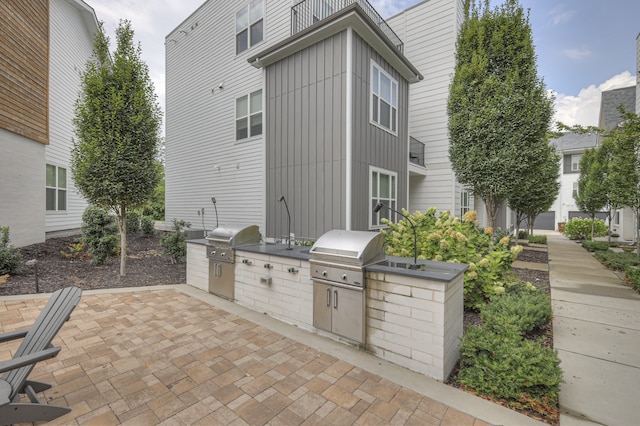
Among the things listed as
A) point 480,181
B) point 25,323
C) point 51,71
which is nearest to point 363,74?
point 480,181

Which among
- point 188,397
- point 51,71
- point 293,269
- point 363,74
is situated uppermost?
point 51,71

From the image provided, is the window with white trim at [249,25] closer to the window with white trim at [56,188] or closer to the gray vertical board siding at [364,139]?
the gray vertical board siding at [364,139]


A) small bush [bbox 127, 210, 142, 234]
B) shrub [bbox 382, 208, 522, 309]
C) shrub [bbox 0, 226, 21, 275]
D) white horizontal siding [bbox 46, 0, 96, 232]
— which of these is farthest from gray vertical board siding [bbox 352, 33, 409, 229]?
small bush [bbox 127, 210, 142, 234]

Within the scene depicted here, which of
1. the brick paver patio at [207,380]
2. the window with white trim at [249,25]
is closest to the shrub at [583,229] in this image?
the window with white trim at [249,25]

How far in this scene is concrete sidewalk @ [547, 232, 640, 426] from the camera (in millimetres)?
2254

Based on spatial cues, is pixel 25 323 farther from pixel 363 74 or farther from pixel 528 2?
pixel 528 2

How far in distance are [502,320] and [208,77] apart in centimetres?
1239

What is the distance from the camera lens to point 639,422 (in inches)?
82.7

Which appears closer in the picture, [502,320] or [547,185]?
[502,320]

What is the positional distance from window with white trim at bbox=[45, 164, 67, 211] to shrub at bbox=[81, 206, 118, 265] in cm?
421

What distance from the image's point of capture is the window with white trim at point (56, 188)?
9742mm

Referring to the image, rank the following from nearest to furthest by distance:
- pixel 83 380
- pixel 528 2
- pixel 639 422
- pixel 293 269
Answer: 1. pixel 639 422
2. pixel 83 380
3. pixel 293 269
4. pixel 528 2

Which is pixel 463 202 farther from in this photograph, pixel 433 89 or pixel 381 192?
pixel 381 192

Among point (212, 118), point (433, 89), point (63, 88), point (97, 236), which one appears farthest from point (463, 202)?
point (63, 88)
